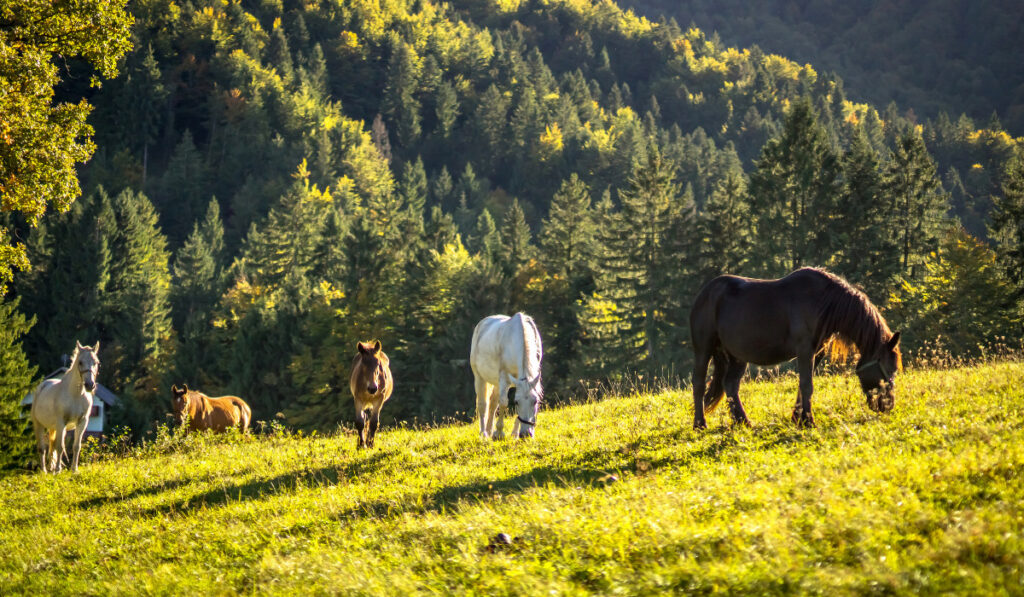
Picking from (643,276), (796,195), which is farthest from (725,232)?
(643,276)

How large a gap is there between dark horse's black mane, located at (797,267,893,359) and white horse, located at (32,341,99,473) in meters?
14.8

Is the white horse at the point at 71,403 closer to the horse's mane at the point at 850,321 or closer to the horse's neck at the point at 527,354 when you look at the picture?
the horse's neck at the point at 527,354

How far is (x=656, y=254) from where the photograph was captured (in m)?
56.1

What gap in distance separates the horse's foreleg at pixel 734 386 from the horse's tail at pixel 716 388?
78 mm

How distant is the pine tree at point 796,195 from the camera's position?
1876 inches

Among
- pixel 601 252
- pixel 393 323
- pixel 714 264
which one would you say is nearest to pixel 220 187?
pixel 393 323

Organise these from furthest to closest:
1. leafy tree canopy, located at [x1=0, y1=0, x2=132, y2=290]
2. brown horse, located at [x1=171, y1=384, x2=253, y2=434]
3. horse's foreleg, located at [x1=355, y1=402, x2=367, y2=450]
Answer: brown horse, located at [x1=171, y1=384, x2=253, y2=434] → leafy tree canopy, located at [x1=0, y1=0, x2=132, y2=290] → horse's foreleg, located at [x1=355, y1=402, x2=367, y2=450]

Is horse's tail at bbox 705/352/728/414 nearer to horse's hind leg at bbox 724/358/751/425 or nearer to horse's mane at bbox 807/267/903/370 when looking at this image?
horse's hind leg at bbox 724/358/751/425

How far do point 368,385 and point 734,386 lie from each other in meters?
6.24

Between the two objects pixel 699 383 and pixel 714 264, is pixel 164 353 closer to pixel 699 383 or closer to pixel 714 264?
pixel 714 264

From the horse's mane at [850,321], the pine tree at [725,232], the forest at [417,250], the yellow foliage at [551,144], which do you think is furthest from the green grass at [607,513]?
the yellow foliage at [551,144]

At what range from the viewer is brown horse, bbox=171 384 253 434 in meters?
22.7

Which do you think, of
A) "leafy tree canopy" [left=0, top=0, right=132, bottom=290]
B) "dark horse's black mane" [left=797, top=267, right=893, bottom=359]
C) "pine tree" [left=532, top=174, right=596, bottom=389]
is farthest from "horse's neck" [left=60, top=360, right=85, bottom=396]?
"pine tree" [left=532, top=174, right=596, bottom=389]

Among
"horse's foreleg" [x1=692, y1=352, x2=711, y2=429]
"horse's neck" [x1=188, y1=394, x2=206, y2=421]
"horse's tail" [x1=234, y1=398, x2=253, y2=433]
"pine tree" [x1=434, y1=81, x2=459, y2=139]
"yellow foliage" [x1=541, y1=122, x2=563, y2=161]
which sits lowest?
"horse's tail" [x1=234, y1=398, x2=253, y2=433]
